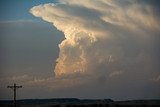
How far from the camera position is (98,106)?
100062 mm

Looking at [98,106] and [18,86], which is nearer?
[18,86]

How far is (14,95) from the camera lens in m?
63.5

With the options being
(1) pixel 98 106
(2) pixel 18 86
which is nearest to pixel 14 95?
(2) pixel 18 86

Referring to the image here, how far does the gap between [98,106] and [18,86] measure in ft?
126

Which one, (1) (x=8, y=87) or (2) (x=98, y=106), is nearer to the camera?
(1) (x=8, y=87)

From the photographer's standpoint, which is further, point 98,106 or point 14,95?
point 98,106

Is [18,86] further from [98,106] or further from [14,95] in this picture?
[98,106]

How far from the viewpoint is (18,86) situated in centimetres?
6581

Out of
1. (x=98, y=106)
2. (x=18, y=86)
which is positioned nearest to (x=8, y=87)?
(x=18, y=86)

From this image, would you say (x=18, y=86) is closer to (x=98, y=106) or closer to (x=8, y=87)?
(x=8, y=87)

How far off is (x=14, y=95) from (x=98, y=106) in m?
40.4

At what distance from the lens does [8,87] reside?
6644cm

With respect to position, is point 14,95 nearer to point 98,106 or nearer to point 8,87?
point 8,87

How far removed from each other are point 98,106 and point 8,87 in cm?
3865
